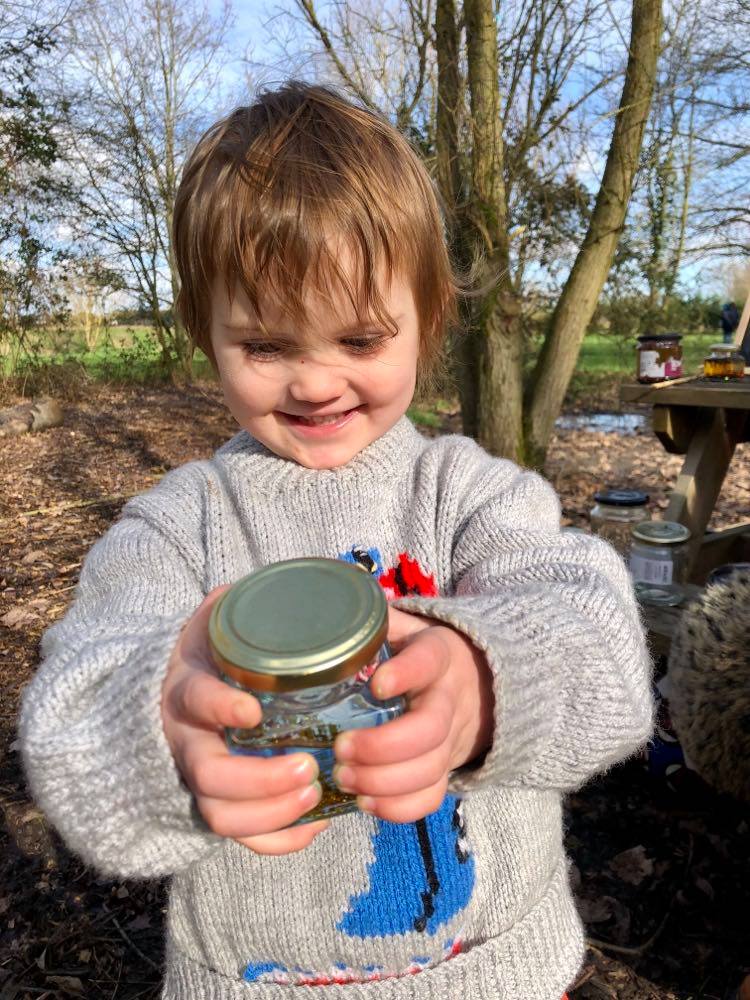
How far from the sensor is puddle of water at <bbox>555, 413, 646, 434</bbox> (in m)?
9.10

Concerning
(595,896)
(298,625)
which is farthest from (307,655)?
(595,896)

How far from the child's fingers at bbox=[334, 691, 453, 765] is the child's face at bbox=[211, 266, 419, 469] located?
0.51m

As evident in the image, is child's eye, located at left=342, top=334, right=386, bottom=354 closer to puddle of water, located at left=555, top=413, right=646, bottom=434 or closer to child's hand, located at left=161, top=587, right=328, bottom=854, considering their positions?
child's hand, located at left=161, top=587, right=328, bottom=854

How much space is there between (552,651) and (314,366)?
50cm

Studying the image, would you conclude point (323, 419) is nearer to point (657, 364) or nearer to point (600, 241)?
point (657, 364)

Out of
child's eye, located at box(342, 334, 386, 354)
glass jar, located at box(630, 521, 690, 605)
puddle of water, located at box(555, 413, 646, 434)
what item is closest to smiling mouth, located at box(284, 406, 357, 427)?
child's eye, located at box(342, 334, 386, 354)

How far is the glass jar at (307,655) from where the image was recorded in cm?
61

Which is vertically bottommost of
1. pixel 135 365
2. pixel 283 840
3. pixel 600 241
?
pixel 135 365

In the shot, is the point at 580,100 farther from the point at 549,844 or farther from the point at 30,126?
the point at 30,126

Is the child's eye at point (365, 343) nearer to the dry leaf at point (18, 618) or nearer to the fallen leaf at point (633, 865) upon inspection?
the fallen leaf at point (633, 865)

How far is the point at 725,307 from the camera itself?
613 inches

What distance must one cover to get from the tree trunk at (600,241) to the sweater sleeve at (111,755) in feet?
14.4

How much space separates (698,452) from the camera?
13.3 ft

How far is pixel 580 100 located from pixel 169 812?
4726 mm
